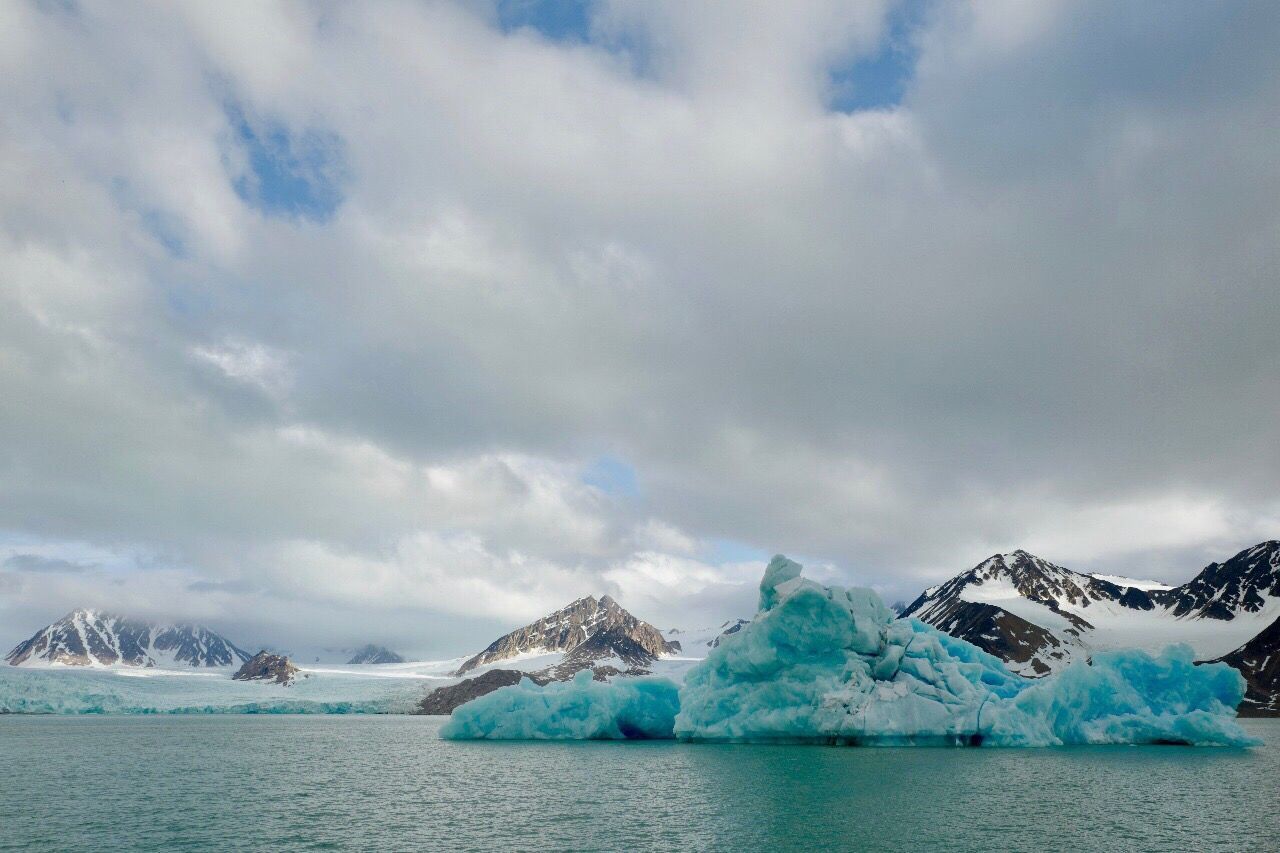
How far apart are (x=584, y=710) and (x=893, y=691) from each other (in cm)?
2621

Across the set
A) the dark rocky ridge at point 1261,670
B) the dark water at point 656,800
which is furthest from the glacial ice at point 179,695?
the dark rocky ridge at point 1261,670

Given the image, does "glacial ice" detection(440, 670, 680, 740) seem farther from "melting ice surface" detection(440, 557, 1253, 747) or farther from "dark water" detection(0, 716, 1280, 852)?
"dark water" detection(0, 716, 1280, 852)

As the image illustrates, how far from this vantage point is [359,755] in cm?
5859

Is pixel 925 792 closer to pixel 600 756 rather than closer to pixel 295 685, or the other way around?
pixel 600 756

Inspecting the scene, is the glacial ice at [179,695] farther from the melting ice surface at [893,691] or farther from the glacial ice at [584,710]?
the melting ice surface at [893,691]

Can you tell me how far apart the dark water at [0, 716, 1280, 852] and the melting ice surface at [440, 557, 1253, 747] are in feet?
→ 6.25

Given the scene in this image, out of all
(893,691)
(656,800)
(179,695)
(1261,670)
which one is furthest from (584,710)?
(1261,670)

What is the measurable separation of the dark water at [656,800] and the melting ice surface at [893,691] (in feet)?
6.25

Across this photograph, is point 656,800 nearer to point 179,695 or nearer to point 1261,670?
point 179,695

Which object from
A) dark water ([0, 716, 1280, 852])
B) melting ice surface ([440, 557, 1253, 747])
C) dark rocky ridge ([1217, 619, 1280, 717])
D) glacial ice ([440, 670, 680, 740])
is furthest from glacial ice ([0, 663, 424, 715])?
dark rocky ridge ([1217, 619, 1280, 717])

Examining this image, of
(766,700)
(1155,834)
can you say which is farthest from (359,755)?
(1155,834)

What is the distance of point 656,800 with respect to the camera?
33219 millimetres

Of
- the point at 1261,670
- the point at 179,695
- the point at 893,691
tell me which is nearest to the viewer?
the point at 893,691

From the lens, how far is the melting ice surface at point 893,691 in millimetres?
53000
